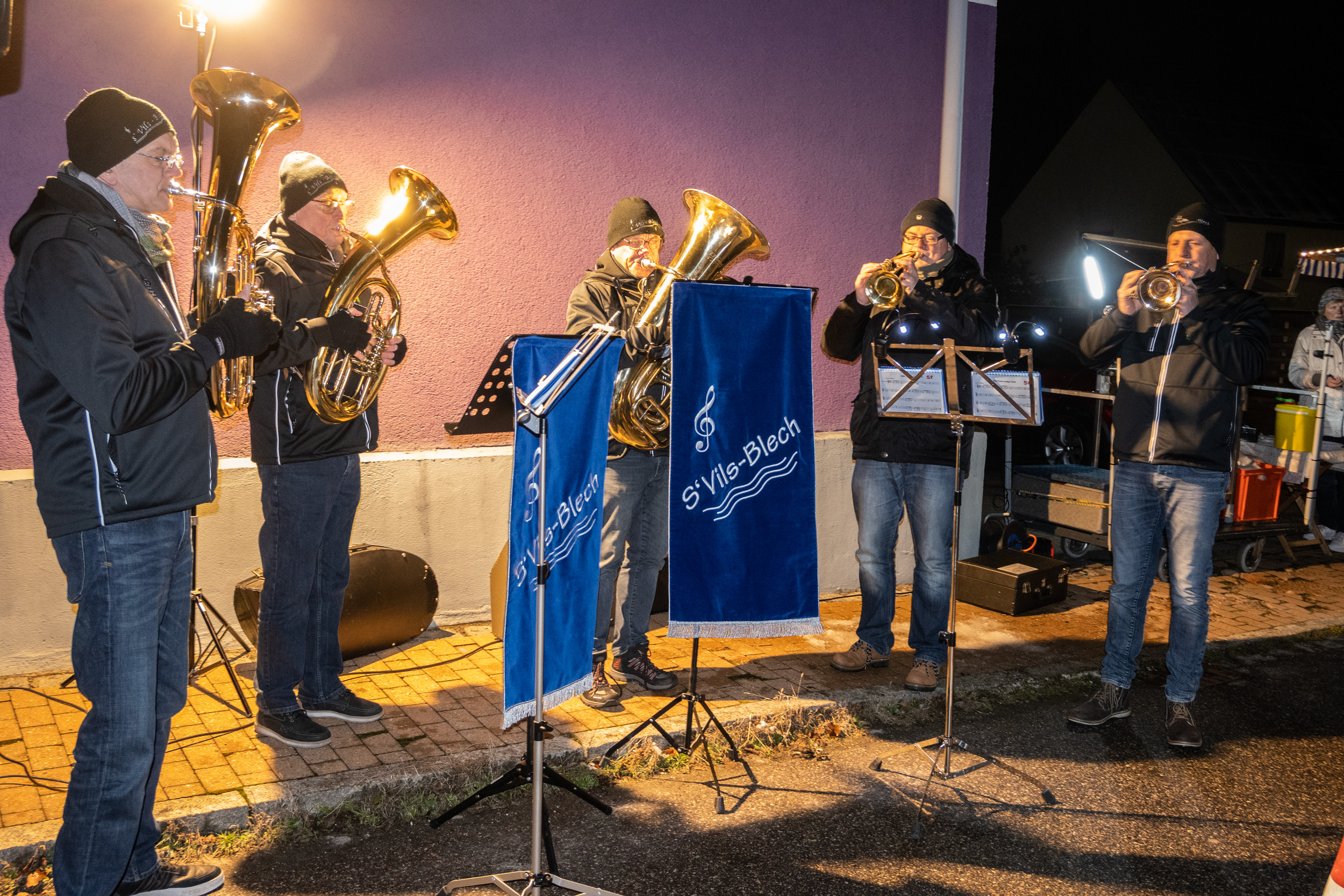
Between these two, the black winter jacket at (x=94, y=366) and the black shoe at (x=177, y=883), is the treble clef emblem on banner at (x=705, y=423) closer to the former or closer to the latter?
the black winter jacket at (x=94, y=366)

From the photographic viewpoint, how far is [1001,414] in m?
4.17

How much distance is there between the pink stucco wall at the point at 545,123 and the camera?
15.9ft

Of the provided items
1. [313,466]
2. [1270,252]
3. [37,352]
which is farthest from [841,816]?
[1270,252]

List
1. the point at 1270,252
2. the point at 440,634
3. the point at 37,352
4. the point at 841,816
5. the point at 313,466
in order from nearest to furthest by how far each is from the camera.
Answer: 1. the point at 37,352
2. the point at 841,816
3. the point at 313,466
4. the point at 440,634
5. the point at 1270,252

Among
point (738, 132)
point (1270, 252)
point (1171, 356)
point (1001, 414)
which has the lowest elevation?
point (1001, 414)

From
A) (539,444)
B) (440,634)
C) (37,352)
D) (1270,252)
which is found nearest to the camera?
(37,352)

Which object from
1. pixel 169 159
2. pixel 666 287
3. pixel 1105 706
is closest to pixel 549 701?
pixel 666 287

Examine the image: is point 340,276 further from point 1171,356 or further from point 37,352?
point 1171,356

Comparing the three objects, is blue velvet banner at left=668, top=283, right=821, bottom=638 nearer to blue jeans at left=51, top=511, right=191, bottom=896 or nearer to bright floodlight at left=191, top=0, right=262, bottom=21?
blue jeans at left=51, top=511, right=191, bottom=896

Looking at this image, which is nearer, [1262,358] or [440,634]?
[1262,358]

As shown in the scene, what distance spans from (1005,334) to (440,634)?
3.64m

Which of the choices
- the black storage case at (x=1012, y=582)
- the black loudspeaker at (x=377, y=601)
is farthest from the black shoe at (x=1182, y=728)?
the black loudspeaker at (x=377, y=601)

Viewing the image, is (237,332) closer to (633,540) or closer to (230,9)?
(633,540)

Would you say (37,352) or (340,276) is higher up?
(340,276)
